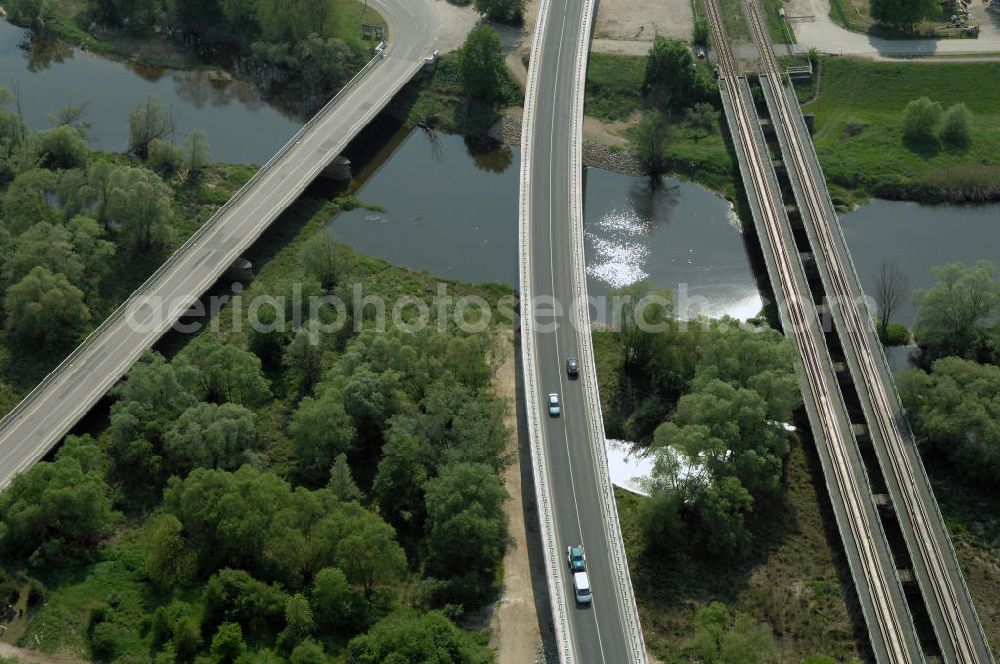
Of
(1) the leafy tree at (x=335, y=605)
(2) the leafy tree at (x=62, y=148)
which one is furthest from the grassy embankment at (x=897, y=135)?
(2) the leafy tree at (x=62, y=148)

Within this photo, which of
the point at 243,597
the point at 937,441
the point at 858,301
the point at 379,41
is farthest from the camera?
the point at 379,41

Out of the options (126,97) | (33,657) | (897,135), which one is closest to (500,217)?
(897,135)

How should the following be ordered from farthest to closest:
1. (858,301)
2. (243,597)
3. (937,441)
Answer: (858,301), (937,441), (243,597)

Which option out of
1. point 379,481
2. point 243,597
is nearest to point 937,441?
point 379,481

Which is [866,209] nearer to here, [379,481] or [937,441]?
[937,441]

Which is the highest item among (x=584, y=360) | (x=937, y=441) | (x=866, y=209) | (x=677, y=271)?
(x=866, y=209)

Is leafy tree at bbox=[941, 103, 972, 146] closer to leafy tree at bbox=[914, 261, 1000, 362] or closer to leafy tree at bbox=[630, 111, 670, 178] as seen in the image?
leafy tree at bbox=[630, 111, 670, 178]
